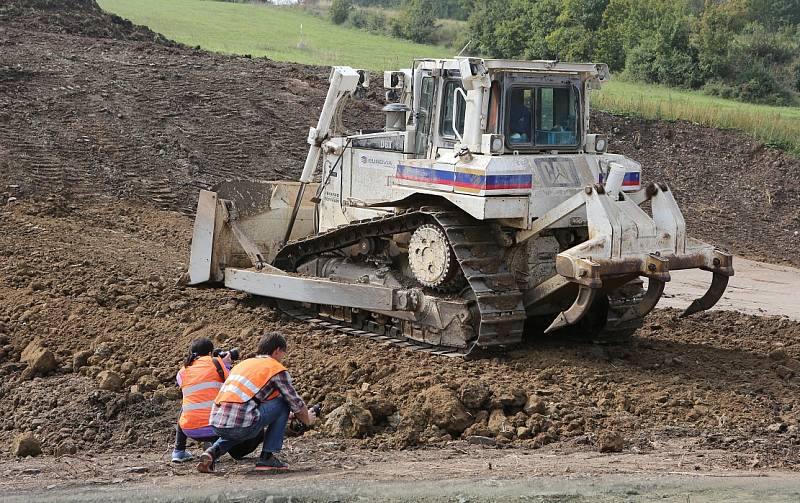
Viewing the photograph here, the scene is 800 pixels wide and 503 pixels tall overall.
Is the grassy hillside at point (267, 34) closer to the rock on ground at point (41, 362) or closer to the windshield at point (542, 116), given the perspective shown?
the windshield at point (542, 116)

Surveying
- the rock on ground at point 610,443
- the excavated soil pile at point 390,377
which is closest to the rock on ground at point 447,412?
the excavated soil pile at point 390,377

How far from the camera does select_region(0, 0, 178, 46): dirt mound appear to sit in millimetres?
26469

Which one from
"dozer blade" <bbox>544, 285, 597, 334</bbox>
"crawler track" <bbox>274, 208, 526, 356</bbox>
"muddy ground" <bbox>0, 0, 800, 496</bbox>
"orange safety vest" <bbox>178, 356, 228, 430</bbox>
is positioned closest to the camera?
"orange safety vest" <bbox>178, 356, 228, 430</bbox>

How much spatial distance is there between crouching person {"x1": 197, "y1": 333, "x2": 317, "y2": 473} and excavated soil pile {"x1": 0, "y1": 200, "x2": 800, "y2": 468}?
1194 mm

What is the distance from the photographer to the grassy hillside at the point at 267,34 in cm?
3509

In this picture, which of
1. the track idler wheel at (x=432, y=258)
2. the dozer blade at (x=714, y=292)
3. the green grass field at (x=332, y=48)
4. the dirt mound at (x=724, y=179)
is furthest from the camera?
the green grass field at (x=332, y=48)

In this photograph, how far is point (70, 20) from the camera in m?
27.3

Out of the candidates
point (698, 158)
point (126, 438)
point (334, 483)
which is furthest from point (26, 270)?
point (698, 158)

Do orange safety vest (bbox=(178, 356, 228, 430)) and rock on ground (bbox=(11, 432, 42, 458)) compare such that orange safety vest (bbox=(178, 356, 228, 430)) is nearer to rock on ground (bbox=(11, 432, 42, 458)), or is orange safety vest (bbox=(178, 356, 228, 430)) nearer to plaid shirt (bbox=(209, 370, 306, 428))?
plaid shirt (bbox=(209, 370, 306, 428))

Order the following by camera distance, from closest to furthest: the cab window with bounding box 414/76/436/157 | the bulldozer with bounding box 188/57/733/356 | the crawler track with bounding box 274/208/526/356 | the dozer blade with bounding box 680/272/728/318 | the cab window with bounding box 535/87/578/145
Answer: the bulldozer with bounding box 188/57/733/356 < the crawler track with bounding box 274/208/526/356 < the dozer blade with bounding box 680/272/728/318 < the cab window with bounding box 535/87/578/145 < the cab window with bounding box 414/76/436/157

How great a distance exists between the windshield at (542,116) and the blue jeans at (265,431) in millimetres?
4163

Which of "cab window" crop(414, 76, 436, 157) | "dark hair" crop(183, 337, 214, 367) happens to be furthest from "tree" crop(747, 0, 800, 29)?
"dark hair" crop(183, 337, 214, 367)

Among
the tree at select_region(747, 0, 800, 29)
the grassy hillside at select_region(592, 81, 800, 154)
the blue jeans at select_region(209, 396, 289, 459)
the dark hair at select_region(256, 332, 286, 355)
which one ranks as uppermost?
the tree at select_region(747, 0, 800, 29)

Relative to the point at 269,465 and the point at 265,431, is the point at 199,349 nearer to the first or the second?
the point at 265,431
